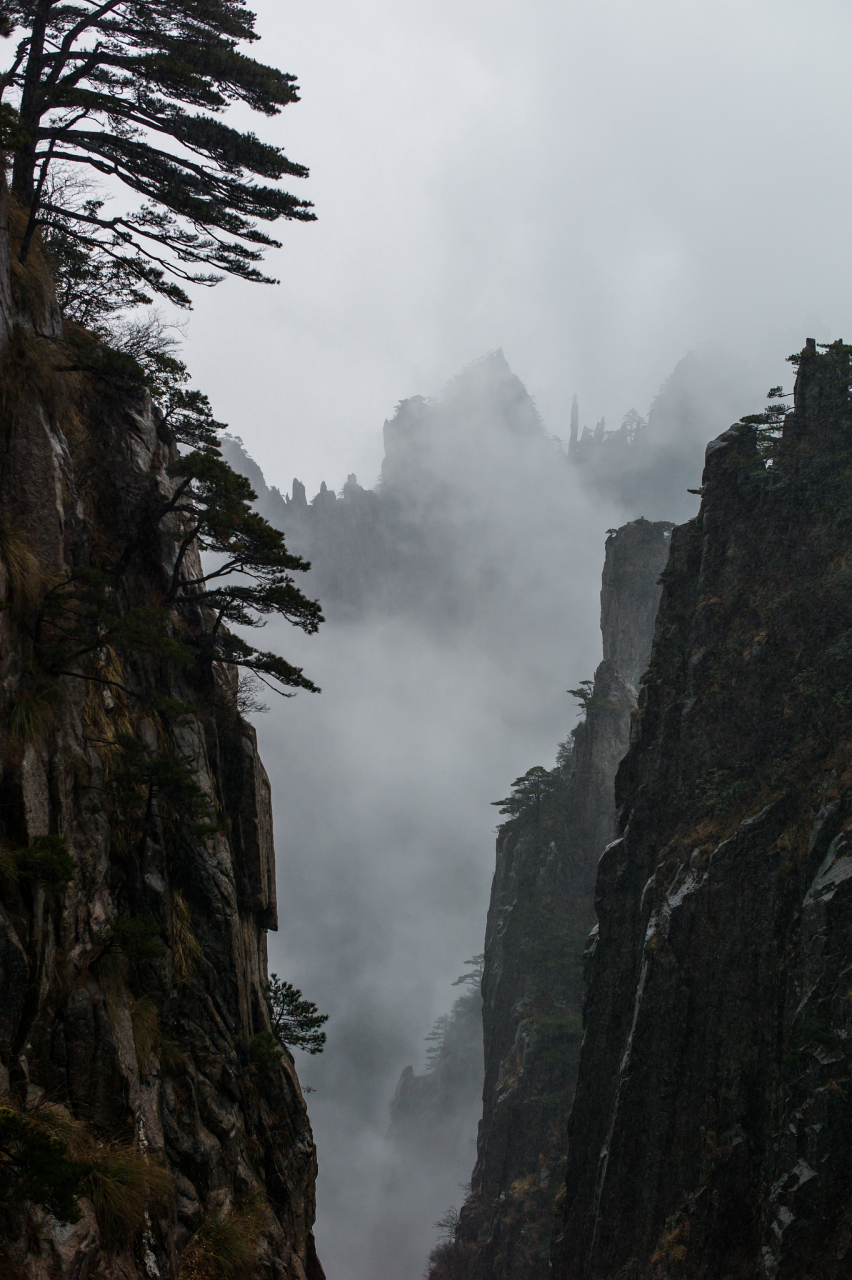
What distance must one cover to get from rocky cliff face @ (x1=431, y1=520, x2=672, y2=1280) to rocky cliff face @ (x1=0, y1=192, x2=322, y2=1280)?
29.6 meters

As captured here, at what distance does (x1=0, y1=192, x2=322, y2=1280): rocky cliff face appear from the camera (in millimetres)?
6727

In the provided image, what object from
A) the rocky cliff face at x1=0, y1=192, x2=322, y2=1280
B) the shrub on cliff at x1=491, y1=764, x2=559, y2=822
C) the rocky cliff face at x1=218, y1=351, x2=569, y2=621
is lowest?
the rocky cliff face at x1=0, y1=192, x2=322, y2=1280

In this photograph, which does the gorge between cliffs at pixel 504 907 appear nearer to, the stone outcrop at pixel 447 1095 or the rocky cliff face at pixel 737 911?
the rocky cliff face at pixel 737 911

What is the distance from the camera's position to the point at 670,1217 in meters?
18.3

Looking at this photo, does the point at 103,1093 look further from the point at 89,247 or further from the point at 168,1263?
the point at 89,247

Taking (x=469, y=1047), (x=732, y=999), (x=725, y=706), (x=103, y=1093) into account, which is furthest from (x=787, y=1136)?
(x=469, y=1047)

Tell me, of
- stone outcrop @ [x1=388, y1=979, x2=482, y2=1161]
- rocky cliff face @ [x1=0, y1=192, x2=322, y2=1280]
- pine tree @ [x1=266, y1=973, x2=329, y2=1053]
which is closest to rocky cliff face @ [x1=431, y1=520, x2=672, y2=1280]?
pine tree @ [x1=266, y1=973, x2=329, y2=1053]

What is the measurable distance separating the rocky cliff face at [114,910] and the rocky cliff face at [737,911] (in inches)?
392

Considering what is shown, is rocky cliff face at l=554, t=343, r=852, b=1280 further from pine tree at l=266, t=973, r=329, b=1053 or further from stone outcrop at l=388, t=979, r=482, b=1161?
stone outcrop at l=388, t=979, r=482, b=1161

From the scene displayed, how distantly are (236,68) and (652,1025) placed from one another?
78.5 feet

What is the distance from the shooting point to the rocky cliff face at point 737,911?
15.9m

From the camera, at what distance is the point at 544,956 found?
152 feet

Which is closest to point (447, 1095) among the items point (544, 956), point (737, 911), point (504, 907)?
point (504, 907)

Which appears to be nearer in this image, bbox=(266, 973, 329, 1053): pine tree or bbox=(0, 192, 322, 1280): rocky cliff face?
bbox=(0, 192, 322, 1280): rocky cliff face
